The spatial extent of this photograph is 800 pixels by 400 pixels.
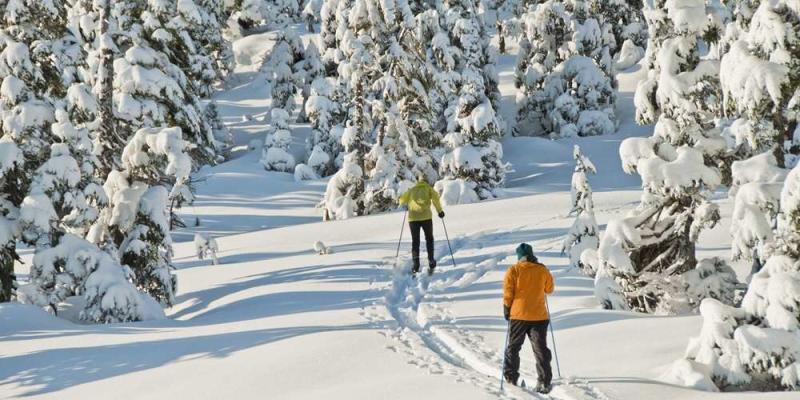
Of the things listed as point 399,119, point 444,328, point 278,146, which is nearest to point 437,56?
point 399,119

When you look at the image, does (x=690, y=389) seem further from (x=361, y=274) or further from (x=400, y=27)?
(x=400, y=27)

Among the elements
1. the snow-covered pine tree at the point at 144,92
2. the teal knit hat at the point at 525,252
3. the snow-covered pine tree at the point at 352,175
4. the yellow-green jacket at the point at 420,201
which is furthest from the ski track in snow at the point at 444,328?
the snow-covered pine tree at the point at 352,175

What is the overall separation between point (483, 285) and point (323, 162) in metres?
31.5

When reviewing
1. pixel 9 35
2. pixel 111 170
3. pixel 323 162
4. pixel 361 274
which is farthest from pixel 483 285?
pixel 323 162

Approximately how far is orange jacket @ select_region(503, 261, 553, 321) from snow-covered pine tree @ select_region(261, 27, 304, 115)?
1779 inches

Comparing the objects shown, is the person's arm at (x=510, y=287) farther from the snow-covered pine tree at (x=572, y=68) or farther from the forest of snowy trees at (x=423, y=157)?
the snow-covered pine tree at (x=572, y=68)

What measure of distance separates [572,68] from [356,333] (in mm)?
34656

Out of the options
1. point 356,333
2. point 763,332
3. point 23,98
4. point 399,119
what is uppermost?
point 23,98

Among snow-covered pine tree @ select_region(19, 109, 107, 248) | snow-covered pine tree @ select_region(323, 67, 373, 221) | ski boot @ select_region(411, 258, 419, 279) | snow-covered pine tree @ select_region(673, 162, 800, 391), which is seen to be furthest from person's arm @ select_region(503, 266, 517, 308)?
snow-covered pine tree @ select_region(323, 67, 373, 221)

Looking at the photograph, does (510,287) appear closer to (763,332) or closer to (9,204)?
(763,332)

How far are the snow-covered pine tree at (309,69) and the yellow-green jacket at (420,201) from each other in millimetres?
36777

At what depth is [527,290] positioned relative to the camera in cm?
950

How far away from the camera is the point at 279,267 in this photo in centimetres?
1947

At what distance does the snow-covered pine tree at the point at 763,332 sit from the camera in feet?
28.1
